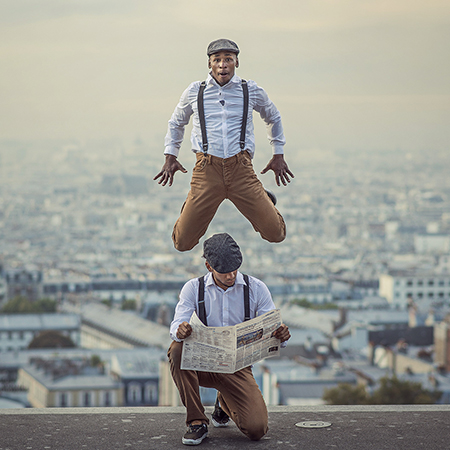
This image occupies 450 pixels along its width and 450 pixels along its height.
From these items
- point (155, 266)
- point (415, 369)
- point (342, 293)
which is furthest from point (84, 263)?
point (415, 369)

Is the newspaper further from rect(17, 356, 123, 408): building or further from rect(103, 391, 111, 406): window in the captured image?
rect(103, 391, 111, 406): window

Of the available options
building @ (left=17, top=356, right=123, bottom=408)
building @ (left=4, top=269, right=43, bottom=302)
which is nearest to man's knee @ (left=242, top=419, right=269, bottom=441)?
building @ (left=17, top=356, right=123, bottom=408)

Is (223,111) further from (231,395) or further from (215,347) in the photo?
(231,395)

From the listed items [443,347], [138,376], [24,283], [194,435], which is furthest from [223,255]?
[24,283]

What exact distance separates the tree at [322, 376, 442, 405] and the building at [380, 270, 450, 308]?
145 ft

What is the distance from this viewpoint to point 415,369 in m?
48.2

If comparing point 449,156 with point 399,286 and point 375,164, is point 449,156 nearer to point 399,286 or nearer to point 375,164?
point 375,164

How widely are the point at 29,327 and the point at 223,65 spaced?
68.3m

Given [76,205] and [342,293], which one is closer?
[342,293]

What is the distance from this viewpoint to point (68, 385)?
46.1 meters

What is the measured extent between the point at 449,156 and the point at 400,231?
19.6m

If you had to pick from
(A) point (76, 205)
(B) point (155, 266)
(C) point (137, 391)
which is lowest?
(C) point (137, 391)

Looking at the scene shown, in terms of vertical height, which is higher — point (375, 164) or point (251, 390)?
point (375, 164)

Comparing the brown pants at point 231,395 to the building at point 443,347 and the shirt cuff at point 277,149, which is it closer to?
the shirt cuff at point 277,149
